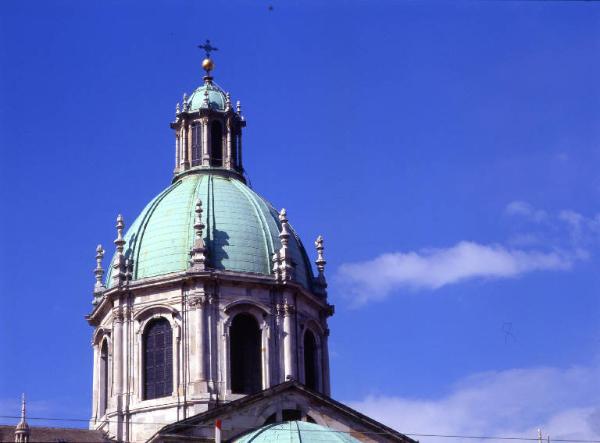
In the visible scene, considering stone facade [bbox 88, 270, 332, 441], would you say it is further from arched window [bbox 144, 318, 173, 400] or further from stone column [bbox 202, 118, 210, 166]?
stone column [bbox 202, 118, 210, 166]

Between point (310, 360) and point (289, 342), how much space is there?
11.7ft

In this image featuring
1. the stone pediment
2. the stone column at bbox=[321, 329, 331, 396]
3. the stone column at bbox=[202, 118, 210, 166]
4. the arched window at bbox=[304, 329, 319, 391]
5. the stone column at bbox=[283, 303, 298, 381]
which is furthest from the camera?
the stone column at bbox=[202, 118, 210, 166]

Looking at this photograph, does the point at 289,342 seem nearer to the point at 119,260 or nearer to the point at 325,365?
the point at 325,365

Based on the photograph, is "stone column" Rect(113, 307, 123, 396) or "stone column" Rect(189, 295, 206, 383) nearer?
"stone column" Rect(189, 295, 206, 383)

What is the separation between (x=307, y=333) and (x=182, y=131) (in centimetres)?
1339

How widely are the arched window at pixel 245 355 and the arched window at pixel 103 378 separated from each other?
735cm

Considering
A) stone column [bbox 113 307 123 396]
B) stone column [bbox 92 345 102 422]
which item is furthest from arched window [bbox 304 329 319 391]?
stone column [bbox 92 345 102 422]

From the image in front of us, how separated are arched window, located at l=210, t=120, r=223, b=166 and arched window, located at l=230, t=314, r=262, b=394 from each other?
10.6 meters

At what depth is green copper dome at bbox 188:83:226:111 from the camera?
71.9 metres

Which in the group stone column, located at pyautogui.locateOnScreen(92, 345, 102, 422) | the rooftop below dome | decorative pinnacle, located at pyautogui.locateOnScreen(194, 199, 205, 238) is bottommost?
stone column, located at pyautogui.locateOnScreen(92, 345, 102, 422)

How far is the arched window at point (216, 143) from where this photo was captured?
2795 inches

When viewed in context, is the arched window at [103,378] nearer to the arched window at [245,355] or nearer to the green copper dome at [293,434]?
the arched window at [245,355]

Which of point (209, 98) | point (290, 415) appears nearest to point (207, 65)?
point (209, 98)

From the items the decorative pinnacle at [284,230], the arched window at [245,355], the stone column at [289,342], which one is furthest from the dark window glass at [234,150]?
the arched window at [245,355]
